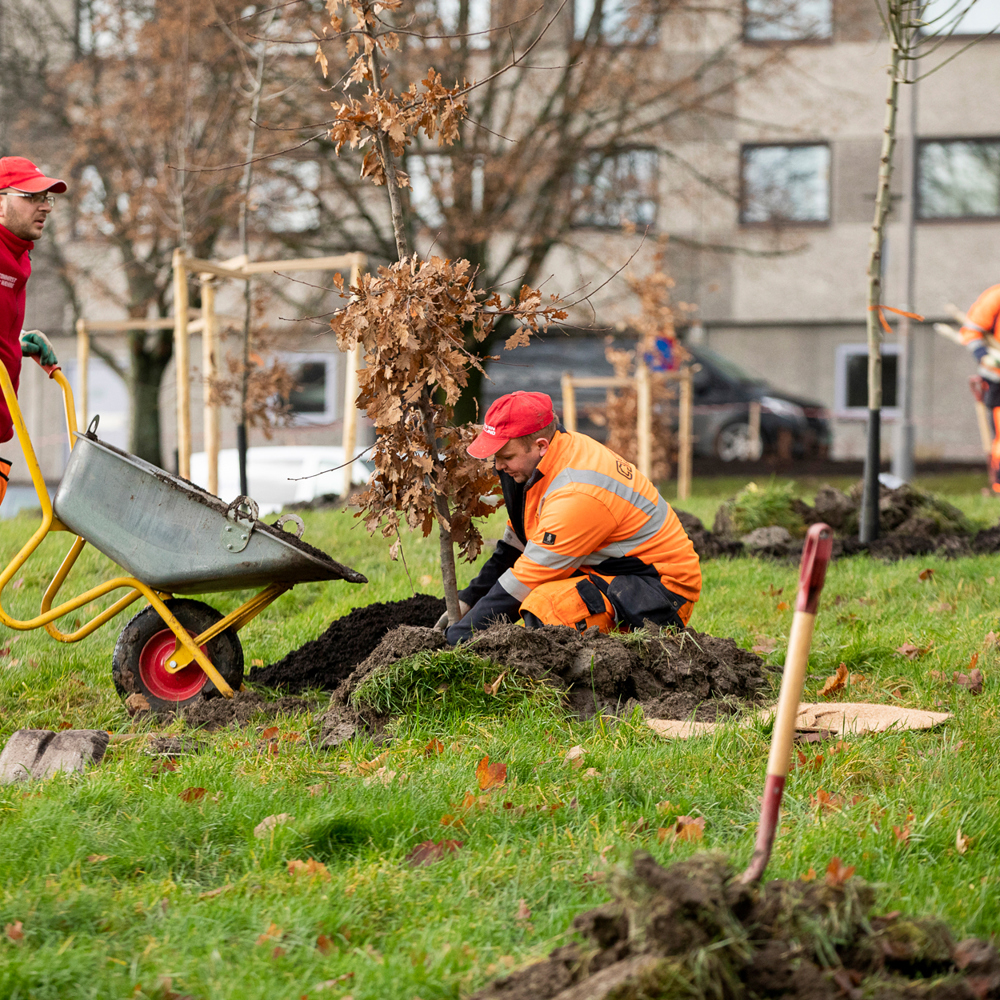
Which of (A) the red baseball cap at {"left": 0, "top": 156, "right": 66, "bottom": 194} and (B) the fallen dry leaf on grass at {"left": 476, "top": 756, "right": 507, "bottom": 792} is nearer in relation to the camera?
(B) the fallen dry leaf on grass at {"left": 476, "top": 756, "right": 507, "bottom": 792}

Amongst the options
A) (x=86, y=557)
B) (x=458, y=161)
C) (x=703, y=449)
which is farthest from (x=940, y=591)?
(x=703, y=449)

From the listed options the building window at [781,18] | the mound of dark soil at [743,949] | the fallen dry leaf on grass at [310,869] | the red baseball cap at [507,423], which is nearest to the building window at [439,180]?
the building window at [781,18]

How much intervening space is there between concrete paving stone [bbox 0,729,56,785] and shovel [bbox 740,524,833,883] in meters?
2.36

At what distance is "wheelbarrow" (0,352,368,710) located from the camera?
4.29 meters

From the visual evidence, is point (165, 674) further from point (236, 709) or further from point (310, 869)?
point (310, 869)

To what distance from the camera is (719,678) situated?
4.31 m

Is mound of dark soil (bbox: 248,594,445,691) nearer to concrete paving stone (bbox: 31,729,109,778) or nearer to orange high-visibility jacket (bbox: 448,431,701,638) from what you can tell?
orange high-visibility jacket (bbox: 448,431,701,638)

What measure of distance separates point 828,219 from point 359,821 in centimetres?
2011

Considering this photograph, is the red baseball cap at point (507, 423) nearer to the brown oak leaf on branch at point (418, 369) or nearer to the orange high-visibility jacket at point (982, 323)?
the brown oak leaf on branch at point (418, 369)

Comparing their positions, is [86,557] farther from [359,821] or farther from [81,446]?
[359,821]

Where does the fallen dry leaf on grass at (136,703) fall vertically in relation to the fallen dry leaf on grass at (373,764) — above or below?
below

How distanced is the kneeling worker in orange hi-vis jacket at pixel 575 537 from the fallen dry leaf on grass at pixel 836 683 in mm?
615

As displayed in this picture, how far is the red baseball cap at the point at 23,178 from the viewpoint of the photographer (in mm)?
4742

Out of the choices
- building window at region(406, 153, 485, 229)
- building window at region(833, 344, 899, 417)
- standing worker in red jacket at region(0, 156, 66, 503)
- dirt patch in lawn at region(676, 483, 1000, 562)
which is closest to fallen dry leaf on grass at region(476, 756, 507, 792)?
standing worker in red jacket at region(0, 156, 66, 503)
